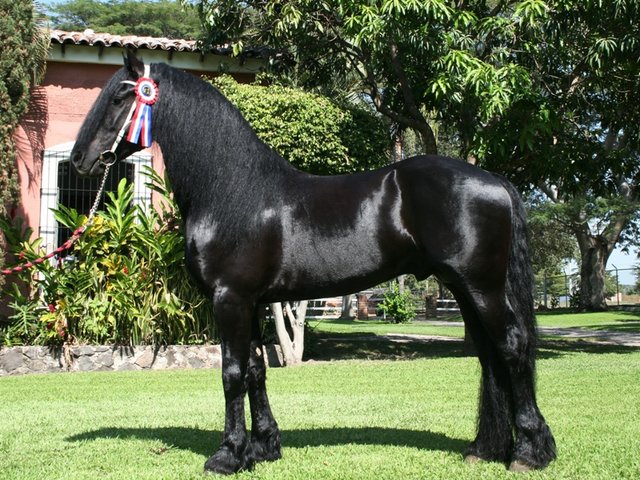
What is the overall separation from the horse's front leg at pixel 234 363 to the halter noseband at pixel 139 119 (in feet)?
3.82

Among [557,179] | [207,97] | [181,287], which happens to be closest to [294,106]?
[181,287]

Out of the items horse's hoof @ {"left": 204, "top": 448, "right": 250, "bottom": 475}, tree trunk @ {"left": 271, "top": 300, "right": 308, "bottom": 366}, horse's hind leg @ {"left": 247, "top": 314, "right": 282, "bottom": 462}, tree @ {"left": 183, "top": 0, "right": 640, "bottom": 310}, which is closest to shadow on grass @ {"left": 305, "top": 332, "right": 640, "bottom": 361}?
tree trunk @ {"left": 271, "top": 300, "right": 308, "bottom": 366}

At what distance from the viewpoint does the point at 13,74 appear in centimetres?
1113

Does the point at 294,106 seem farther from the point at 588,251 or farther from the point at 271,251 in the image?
the point at 588,251

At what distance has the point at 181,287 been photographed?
11117 millimetres

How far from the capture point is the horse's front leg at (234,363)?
14.8 ft

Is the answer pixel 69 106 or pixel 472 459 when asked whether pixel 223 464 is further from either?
pixel 69 106

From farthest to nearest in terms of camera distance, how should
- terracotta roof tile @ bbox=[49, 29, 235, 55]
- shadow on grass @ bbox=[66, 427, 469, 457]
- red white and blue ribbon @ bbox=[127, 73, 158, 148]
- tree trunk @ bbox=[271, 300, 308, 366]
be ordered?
terracotta roof tile @ bbox=[49, 29, 235, 55] < tree trunk @ bbox=[271, 300, 308, 366] < shadow on grass @ bbox=[66, 427, 469, 457] < red white and blue ribbon @ bbox=[127, 73, 158, 148]

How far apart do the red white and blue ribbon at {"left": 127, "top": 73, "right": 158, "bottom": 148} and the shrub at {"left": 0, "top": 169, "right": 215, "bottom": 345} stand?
19.7ft

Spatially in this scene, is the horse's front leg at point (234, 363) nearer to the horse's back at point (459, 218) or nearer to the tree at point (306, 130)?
the horse's back at point (459, 218)

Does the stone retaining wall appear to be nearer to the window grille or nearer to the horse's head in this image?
the window grille

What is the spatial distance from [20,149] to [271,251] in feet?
29.6

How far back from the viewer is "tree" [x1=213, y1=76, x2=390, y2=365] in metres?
11.1

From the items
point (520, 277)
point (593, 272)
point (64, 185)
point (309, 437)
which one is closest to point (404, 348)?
point (64, 185)
